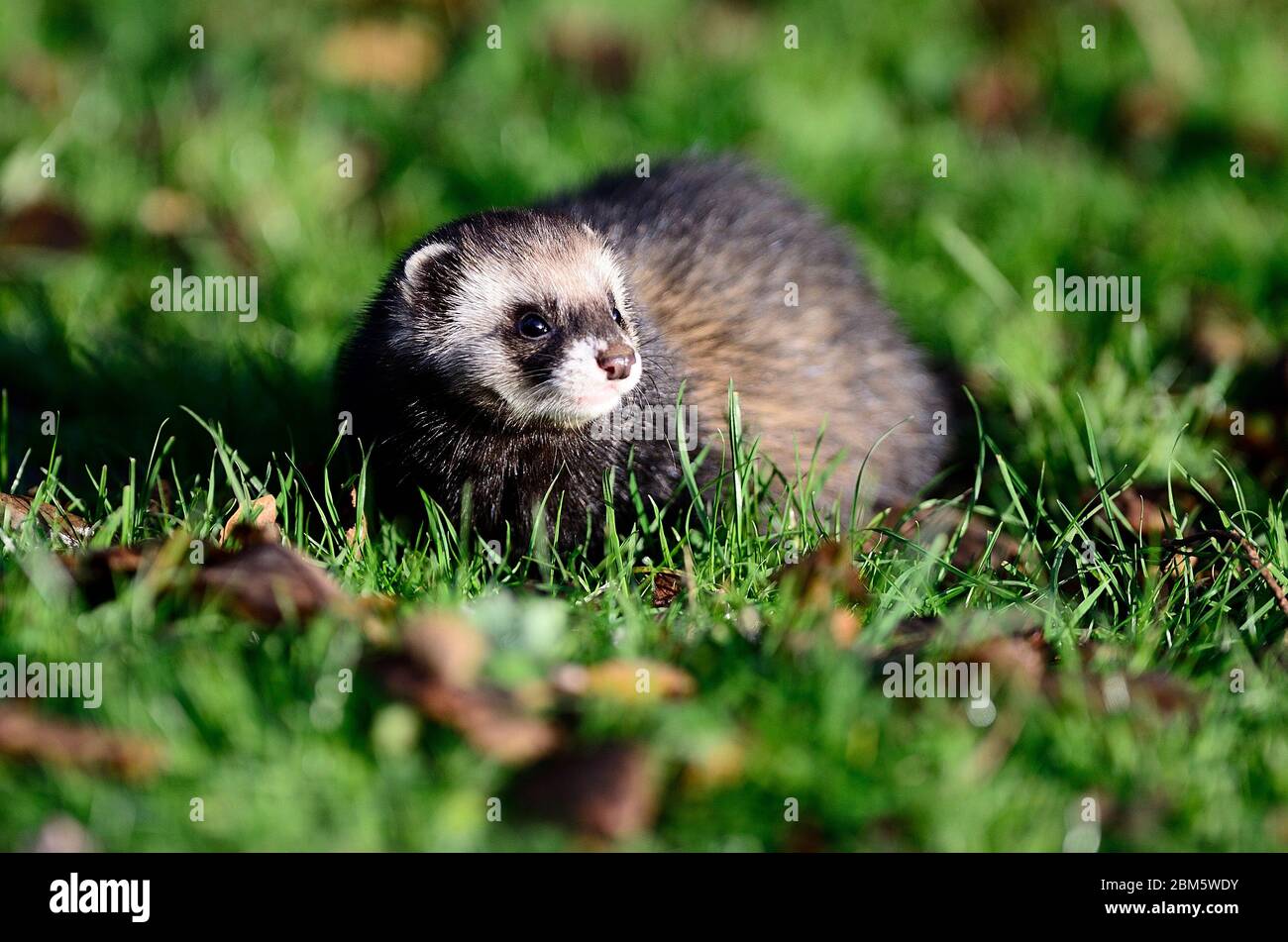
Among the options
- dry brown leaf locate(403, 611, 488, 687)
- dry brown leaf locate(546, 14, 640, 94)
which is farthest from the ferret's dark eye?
dry brown leaf locate(546, 14, 640, 94)

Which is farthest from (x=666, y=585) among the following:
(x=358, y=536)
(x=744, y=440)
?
(x=358, y=536)

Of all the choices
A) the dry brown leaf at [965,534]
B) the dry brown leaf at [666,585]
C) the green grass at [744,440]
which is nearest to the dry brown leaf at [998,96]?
the green grass at [744,440]

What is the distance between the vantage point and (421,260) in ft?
14.8

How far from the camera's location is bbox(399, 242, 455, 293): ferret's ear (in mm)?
4508

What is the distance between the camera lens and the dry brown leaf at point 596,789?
278cm

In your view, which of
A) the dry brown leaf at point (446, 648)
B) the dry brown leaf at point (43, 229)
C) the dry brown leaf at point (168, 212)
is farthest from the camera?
the dry brown leaf at point (168, 212)

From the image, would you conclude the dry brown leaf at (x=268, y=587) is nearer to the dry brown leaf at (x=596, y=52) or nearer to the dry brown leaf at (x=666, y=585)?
the dry brown leaf at (x=666, y=585)

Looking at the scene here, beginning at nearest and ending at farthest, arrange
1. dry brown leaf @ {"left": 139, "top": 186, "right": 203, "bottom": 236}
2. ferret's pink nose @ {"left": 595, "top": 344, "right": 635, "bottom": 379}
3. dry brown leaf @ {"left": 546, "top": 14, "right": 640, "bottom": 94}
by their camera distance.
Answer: ferret's pink nose @ {"left": 595, "top": 344, "right": 635, "bottom": 379}, dry brown leaf @ {"left": 139, "top": 186, "right": 203, "bottom": 236}, dry brown leaf @ {"left": 546, "top": 14, "right": 640, "bottom": 94}

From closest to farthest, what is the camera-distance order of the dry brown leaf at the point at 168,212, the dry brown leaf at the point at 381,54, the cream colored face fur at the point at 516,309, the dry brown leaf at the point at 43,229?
the cream colored face fur at the point at 516,309
the dry brown leaf at the point at 43,229
the dry brown leaf at the point at 168,212
the dry brown leaf at the point at 381,54

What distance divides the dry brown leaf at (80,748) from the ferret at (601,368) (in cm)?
155

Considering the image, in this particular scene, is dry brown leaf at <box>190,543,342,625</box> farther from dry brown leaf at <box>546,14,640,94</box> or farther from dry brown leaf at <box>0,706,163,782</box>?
dry brown leaf at <box>546,14,640,94</box>

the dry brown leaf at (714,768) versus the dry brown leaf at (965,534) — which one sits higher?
the dry brown leaf at (965,534)

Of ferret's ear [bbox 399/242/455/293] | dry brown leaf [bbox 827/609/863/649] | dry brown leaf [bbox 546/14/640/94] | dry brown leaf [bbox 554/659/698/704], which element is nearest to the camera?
dry brown leaf [bbox 554/659/698/704]
